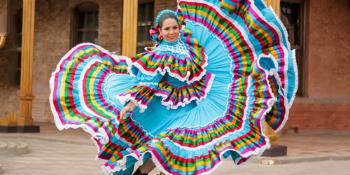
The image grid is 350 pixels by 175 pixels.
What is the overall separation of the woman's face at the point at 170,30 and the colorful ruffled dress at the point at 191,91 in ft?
0.17

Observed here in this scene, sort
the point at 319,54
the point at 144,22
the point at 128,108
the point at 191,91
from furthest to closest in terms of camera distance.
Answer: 1. the point at 144,22
2. the point at 319,54
3. the point at 191,91
4. the point at 128,108

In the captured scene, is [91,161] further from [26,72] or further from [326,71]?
[326,71]

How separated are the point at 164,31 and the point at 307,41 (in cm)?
1143

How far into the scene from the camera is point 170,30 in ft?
14.8

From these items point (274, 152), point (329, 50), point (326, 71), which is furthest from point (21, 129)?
point (329, 50)

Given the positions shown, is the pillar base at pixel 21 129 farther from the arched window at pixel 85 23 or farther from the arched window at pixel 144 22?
the arched window at pixel 85 23

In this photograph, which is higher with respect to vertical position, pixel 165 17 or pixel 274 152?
pixel 165 17

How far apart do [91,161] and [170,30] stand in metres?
4.45

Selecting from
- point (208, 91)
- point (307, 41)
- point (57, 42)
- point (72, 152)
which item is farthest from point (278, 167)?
point (57, 42)

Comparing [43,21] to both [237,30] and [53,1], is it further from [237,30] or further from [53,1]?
[237,30]

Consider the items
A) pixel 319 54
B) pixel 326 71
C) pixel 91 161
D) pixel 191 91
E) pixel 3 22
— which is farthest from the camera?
pixel 3 22

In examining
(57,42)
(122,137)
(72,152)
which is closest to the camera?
(122,137)

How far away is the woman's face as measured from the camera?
14.7ft

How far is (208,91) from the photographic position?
4555 mm
